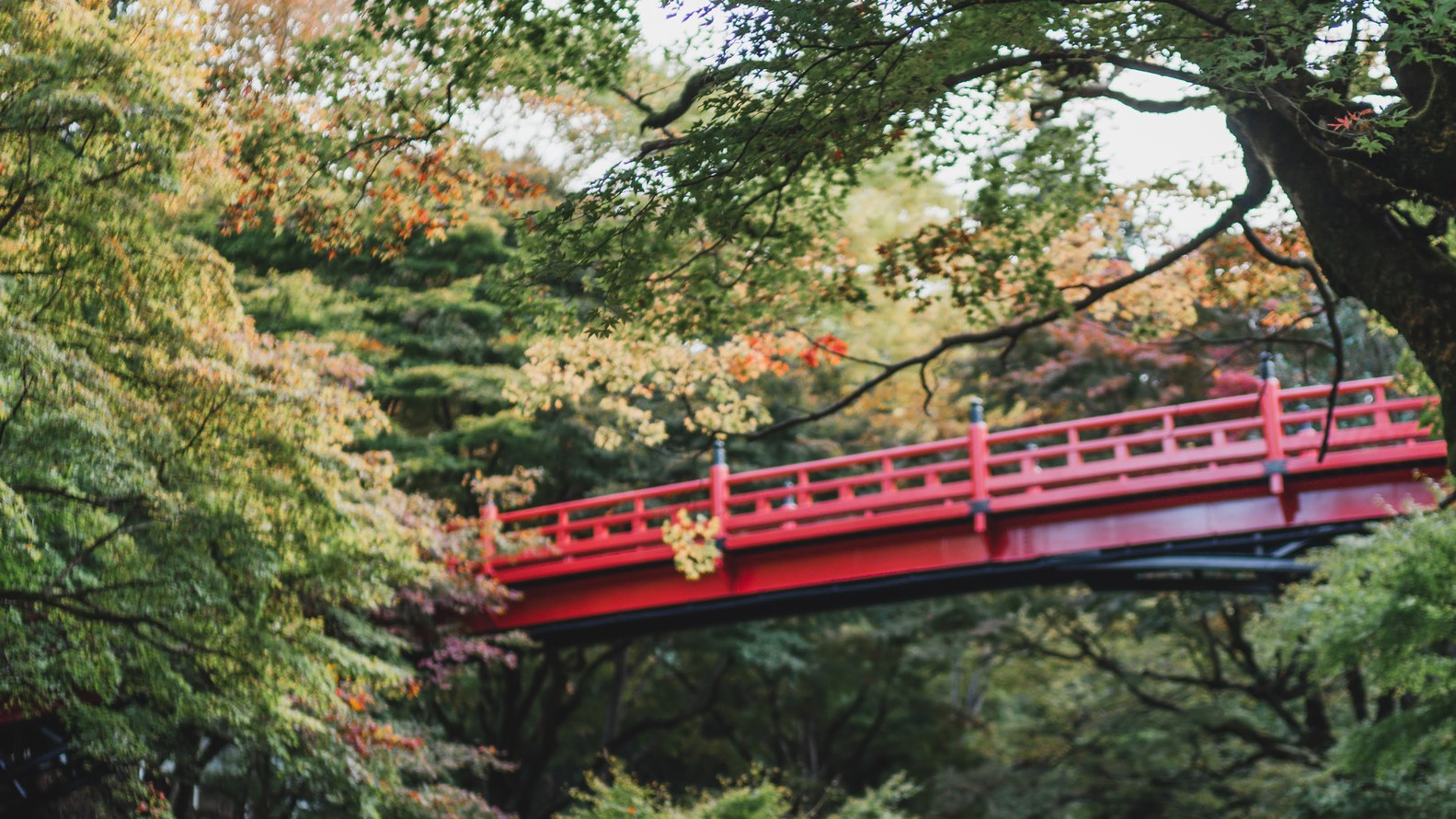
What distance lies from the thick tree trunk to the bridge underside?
25.1ft

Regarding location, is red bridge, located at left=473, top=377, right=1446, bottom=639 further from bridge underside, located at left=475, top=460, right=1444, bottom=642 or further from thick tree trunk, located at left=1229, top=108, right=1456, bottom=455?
thick tree trunk, located at left=1229, top=108, right=1456, bottom=455

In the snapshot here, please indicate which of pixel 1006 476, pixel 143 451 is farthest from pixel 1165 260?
pixel 1006 476

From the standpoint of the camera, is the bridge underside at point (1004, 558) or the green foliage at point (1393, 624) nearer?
the green foliage at point (1393, 624)

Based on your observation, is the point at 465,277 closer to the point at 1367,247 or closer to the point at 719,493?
the point at 719,493

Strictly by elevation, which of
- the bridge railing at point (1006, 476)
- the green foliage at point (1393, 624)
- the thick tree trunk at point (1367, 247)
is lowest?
the green foliage at point (1393, 624)

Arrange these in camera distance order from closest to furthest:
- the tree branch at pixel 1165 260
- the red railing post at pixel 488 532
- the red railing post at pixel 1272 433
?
the tree branch at pixel 1165 260, the red railing post at pixel 1272 433, the red railing post at pixel 488 532

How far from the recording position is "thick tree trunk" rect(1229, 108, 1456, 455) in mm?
4762

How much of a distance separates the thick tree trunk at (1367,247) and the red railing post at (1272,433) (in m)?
7.31

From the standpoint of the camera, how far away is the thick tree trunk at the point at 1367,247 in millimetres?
4762

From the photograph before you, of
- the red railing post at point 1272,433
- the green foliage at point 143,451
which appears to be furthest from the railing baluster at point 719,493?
the red railing post at point 1272,433

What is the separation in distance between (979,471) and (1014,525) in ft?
2.27

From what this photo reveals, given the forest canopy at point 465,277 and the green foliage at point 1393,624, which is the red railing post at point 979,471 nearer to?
the forest canopy at point 465,277

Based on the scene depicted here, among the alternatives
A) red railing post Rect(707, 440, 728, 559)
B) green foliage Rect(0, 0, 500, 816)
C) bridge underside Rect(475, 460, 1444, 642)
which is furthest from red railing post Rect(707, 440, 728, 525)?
green foliage Rect(0, 0, 500, 816)

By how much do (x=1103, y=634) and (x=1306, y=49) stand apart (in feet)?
47.4
